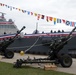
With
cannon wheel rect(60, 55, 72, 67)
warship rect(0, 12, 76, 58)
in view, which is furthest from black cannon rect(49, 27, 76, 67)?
warship rect(0, 12, 76, 58)

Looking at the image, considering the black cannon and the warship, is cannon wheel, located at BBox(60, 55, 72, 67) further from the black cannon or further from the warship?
the warship

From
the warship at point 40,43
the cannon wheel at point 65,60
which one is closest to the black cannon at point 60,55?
the cannon wheel at point 65,60

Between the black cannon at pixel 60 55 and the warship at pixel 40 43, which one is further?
the warship at pixel 40 43

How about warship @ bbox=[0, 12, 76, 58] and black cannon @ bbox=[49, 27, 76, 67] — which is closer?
black cannon @ bbox=[49, 27, 76, 67]

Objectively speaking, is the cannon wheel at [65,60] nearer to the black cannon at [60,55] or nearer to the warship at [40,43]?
the black cannon at [60,55]

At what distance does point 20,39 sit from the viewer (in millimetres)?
30172

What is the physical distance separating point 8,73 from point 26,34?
831 inches

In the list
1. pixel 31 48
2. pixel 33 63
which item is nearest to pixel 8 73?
pixel 33 63

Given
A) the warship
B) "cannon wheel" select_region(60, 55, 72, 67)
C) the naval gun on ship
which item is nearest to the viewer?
the naval gun on ship

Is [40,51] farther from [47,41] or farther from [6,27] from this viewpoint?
[6,27]

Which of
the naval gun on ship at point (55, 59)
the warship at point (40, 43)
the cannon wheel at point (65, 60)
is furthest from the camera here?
the warship at point (40, 43)

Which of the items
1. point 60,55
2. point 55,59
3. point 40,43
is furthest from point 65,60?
point 40,43

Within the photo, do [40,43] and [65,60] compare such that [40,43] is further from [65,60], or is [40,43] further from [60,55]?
[65,60]

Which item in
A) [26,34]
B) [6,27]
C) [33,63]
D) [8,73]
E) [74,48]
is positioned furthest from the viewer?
A: [6,27]
